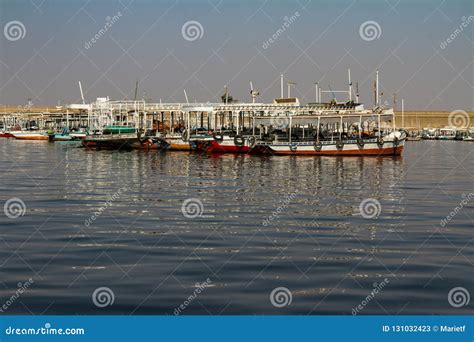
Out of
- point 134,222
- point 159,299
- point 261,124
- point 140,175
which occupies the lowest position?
point 159,299

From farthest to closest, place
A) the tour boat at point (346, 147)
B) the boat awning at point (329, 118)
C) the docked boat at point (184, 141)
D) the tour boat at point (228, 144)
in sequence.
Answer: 1. the docked boat at point (184, 141)
2. the boat awning at point (329, 118)
3. the tour boat at point (228, 144)
4. the tour boat at point (346, 147)

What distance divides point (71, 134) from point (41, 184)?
276ft

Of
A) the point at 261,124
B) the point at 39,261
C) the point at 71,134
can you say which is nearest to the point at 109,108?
the point at 71,134

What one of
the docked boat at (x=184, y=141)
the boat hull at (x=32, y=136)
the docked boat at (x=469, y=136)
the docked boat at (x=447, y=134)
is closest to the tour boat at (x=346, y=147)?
the docked boat at (x=184, y=141)

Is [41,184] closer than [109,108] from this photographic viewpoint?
Yes

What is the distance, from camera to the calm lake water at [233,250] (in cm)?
1351

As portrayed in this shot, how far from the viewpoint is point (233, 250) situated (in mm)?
18234

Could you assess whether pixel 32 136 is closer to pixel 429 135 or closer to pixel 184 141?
pixel 184 141

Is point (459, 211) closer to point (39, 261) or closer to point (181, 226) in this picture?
point (181, 226)

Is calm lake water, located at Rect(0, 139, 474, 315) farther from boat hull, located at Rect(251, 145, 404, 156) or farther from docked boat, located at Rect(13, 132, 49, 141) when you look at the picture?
docked boat, located at Rect(13, 132, 49, 141)

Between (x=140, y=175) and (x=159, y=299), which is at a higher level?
(x=140, y=175)

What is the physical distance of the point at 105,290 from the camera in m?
14.1

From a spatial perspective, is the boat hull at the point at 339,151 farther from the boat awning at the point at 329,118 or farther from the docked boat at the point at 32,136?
the docked boat at the point at 32,136

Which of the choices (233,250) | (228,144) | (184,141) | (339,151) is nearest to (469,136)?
(184,141)
